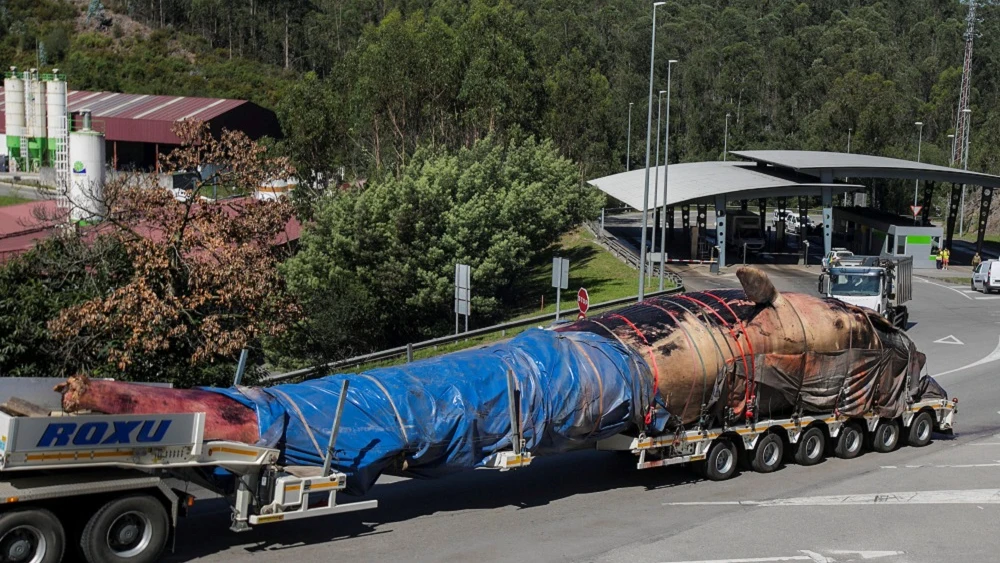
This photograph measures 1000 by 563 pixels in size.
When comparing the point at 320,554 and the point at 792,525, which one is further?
the point at 792,525

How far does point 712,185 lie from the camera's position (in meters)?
57.8

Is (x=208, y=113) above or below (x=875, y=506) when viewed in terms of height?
above

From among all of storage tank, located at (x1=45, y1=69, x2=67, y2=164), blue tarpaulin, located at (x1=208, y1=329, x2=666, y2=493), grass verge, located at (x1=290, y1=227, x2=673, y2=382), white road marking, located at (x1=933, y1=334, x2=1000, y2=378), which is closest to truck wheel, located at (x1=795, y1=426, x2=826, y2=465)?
blue tarpaulin, located at (x1=208, y1=329, x2=666, y2=493)

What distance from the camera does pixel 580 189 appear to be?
58219 millimetres

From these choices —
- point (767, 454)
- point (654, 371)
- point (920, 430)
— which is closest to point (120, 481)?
point (654, 371)

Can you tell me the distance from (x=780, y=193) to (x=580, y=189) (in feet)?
34.6

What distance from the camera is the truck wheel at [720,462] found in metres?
17.0

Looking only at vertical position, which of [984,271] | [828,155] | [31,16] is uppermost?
[31,16]

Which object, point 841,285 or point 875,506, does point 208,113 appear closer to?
point 841,285

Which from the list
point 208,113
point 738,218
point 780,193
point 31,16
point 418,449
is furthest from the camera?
point 31,16

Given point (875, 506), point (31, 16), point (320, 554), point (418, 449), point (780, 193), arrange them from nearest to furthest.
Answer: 1. point (320, 554)
2. point (418, 449)
3. point (875, 506)
4. point (780, 193)
5. point (31, 16)

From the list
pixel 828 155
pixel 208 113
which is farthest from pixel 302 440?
pixel 208 113

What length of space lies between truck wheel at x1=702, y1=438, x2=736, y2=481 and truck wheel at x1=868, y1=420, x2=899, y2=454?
3648 millimetres

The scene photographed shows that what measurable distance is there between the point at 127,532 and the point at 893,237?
5386 centimetres
